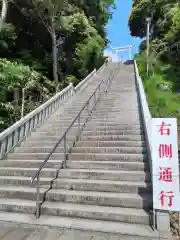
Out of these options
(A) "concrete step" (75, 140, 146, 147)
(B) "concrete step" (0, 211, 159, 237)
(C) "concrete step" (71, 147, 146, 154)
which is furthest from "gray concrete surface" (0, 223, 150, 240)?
(A) "concrete step" (75, 140, 146, 147)

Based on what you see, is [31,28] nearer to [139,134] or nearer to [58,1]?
[58,1]

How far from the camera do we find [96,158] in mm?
6488

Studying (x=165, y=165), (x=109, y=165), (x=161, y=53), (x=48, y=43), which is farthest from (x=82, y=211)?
(x=161, y=53)

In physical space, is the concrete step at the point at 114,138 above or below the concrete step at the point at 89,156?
above

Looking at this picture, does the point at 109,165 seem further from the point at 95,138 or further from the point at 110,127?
the point at 110,127

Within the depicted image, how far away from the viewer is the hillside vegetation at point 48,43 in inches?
582

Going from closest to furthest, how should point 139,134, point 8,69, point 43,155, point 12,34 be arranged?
point 43,155, point 139,134, point 8,69, point 12,34

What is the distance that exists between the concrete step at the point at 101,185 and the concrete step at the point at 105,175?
12 cm

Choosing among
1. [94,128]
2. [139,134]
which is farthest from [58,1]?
[139,134]

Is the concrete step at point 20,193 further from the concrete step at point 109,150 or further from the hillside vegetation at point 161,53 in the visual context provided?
the hillside vegetation at point 161,53

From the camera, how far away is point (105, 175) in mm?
5703

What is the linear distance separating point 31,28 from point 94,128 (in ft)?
43.7

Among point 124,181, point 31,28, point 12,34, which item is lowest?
point 124,181

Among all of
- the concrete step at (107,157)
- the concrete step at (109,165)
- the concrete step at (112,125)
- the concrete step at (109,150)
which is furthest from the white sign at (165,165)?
the concrete step at (112,125)
